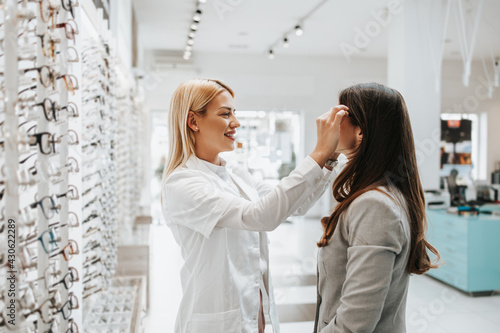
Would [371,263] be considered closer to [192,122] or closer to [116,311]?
[192,122]

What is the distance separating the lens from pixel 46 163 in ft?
3.97

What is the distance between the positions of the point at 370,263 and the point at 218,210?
50cm

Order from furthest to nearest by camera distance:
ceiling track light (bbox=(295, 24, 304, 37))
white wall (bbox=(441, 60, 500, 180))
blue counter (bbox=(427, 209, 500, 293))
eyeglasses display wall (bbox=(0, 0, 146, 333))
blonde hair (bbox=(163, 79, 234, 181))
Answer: white wall (bbox=(441, 60, 500, 180))
ceiling track light (bbox=(295, 24, 304, 37))
blue counter (bbox=(427, 209, 500, 293))
blonde hair (bbox=(163, 79, 234, 181))
eyeglasses display wall (bbox=(0, 0, 146, 333))

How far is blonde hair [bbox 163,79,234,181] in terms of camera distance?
1.55 metres

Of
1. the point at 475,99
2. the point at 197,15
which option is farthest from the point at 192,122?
the point at 475,99

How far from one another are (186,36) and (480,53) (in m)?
7.53

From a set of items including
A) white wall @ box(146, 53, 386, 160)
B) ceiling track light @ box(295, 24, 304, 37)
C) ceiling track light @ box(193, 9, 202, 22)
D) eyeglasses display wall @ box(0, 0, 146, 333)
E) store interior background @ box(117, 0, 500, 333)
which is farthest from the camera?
white wall @ box(146, 53, 386, 160)

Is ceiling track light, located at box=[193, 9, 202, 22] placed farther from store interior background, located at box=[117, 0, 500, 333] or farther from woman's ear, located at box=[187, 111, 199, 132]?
woman's ear, located at box=[187, 111, 199, 132]

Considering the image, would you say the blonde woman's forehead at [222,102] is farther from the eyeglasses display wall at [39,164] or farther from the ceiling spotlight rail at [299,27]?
the ceiling spotlight rail at [299,27]

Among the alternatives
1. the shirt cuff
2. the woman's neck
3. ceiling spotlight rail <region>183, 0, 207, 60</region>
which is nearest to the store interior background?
ceiling spotlight rail <region>183, 0, 207, 60</region>

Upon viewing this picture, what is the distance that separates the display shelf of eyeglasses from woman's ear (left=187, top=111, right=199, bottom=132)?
1591 mm

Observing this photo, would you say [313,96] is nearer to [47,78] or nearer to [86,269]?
[86,269]

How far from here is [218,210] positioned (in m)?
1.37

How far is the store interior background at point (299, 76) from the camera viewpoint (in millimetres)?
4855
